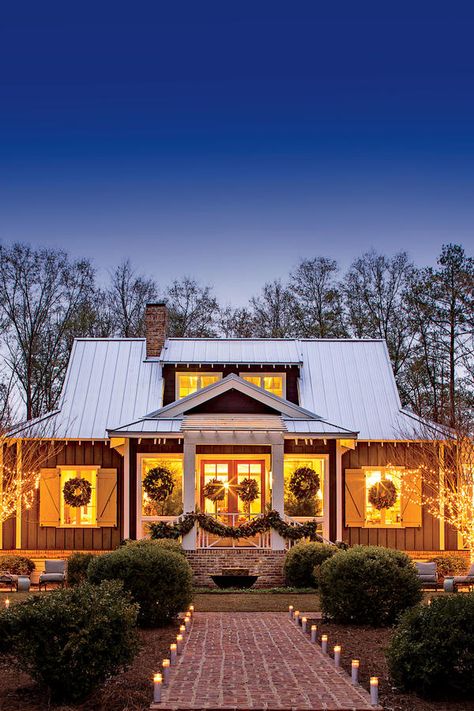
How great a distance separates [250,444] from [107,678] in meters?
15.1

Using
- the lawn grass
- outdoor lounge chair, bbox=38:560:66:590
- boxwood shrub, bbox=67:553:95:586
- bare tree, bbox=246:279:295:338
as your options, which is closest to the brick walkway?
the lawn grass

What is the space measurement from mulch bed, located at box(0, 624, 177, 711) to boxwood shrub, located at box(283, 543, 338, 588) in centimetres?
1045

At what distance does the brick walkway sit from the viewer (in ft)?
31.6

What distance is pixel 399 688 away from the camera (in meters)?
10.5

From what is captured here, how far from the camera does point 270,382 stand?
29.6 m

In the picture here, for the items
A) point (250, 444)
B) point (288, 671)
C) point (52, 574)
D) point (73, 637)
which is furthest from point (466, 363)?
point (73, 637)

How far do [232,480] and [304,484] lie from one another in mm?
2396

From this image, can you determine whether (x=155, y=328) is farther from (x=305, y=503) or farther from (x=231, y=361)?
(x=305, y=503)

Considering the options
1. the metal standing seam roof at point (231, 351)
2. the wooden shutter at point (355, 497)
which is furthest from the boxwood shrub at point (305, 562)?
the metal standing seam roof at point (231, 351)

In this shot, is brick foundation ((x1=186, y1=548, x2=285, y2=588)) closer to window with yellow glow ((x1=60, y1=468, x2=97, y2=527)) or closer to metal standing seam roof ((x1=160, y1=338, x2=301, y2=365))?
window with yellow glow ((x1=60, y1=468, x2=97, y2=527))

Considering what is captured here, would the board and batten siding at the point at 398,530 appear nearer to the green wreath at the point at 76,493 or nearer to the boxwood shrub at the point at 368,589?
the green wreath at the point at 76,493

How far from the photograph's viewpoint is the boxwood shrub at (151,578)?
50.6ft

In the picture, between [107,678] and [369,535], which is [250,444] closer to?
[369,535]

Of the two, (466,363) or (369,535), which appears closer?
→ (369,535)
